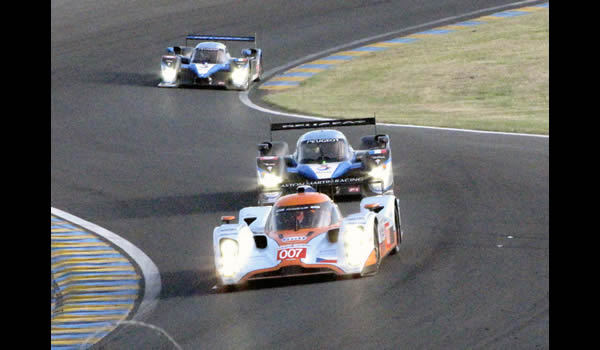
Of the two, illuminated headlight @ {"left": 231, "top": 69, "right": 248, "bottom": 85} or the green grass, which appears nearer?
the green grass

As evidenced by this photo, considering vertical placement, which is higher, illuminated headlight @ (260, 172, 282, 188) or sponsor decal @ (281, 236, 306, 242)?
illuminated headlight @ (260, 172, 282, 188)

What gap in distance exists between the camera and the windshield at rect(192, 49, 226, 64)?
127ft

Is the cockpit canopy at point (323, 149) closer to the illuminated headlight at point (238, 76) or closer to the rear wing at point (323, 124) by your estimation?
the rear wing at point (323, 124)

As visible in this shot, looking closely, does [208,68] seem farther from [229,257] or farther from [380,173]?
[229,257]

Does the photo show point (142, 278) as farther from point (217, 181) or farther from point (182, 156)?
point (182, 156)

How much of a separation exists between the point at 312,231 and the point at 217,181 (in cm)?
810

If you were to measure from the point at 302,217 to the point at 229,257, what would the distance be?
139cm

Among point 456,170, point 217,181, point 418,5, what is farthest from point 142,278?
point 418,5

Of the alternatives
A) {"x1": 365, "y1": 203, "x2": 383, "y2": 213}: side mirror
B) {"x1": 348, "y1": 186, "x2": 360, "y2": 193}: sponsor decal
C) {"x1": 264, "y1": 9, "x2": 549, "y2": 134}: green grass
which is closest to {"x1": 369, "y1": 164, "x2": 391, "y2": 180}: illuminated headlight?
{"x1": 348, "y1": 186, "x2": 360, "y2": 193}: sponsor decal

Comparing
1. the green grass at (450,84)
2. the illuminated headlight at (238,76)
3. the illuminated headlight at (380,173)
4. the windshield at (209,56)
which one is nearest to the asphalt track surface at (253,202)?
the illuminated headlight at (380,173)

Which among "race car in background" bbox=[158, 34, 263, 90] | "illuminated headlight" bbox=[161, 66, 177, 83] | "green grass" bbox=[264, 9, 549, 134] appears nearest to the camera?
"green grass" bbox=[264, 9, 549, 134]

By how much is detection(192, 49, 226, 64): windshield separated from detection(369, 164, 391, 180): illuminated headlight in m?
18.0

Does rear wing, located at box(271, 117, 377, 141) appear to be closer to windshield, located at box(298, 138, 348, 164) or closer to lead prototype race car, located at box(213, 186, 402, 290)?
windshield, located at box(298, 138, 348, 164)

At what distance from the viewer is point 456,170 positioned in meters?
24.3
